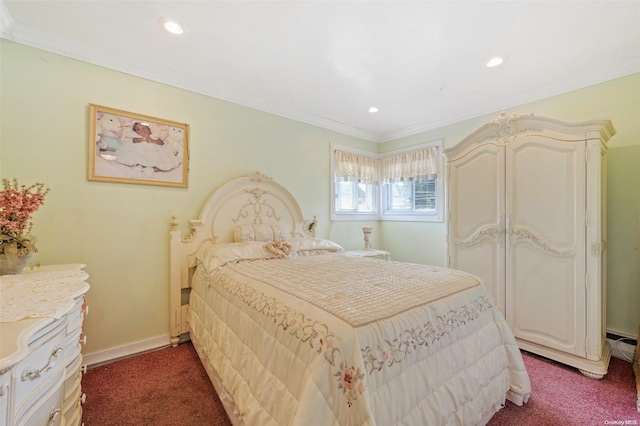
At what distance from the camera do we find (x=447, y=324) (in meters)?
1.41

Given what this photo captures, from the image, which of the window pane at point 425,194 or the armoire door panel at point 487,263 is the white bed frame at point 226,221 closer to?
the window pane at point 425,194

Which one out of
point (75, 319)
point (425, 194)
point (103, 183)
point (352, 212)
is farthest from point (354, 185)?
point (75, 319)

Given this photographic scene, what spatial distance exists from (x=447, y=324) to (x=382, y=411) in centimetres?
60

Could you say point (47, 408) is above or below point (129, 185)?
below

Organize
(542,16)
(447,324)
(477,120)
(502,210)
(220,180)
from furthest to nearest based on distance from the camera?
1. (477,120)
2. (220,180)
3. (502,210)
4. (542,16)
5. (447,324)

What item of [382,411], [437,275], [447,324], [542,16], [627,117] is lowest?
[382,411]

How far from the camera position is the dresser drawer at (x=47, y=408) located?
35.6 inches

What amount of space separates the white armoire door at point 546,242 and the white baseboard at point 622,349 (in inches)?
24.7

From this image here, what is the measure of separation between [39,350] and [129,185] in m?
1.76

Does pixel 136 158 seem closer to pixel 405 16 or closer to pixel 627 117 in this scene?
pixel 405 16

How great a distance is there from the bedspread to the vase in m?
1.13

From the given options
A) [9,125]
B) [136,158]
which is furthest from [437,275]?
[9,125]

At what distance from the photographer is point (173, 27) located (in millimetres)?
1964

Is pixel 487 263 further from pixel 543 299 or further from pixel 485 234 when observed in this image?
pixel 543 299
